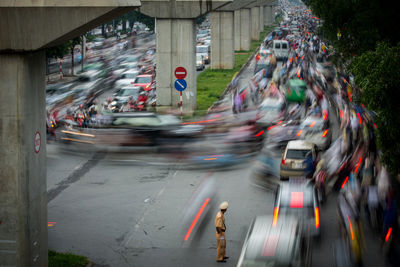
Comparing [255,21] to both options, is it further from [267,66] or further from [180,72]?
[180,72]

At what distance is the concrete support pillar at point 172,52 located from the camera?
34188mm

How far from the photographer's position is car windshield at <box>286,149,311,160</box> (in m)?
22.0

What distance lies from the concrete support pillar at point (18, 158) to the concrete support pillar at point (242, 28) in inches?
2593

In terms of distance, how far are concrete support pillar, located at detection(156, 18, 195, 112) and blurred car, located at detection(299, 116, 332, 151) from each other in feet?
27.5

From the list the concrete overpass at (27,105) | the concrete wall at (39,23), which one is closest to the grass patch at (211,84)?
the concrete overpass at (27,105)

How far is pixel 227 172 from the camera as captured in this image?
24.0 m

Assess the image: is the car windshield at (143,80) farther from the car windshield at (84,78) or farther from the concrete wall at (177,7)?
the concrete wall at (177,7)

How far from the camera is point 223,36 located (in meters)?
59.8

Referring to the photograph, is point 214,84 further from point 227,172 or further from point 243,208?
point 243,208

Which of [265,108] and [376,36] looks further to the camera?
[265,108]

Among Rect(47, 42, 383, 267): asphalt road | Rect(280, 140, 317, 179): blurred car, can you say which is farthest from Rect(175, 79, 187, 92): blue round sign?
Rect(280, 140, 317, 179): blurred car

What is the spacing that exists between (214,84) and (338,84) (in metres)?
12.1

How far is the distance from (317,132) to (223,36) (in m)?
33.9

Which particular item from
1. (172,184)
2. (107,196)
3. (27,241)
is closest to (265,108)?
(172,184)
